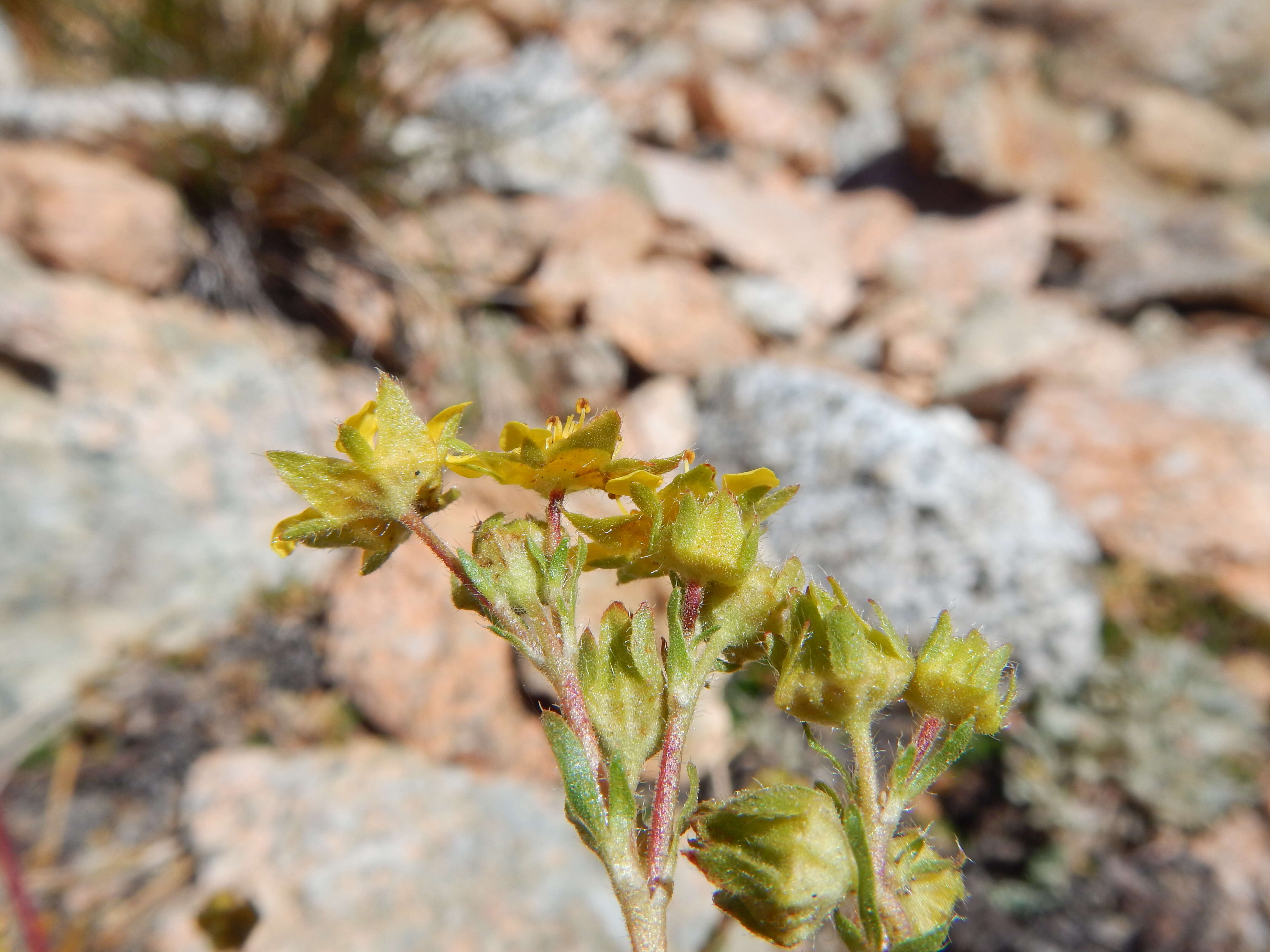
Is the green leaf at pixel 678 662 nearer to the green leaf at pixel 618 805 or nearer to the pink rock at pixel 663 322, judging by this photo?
the green leaf at pixel 618 805

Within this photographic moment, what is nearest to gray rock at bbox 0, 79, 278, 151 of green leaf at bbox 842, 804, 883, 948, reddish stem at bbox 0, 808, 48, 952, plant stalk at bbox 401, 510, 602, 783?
reddish stem at bbox 0, 808, 48, 952

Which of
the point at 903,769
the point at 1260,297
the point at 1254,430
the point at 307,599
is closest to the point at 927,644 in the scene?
the point at 903,769

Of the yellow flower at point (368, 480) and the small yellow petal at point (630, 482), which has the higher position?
the yellow flower at point (368, 480)

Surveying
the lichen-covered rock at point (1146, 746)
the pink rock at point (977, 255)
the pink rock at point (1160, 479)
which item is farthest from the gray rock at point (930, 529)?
the pink rock at point (977, 255)

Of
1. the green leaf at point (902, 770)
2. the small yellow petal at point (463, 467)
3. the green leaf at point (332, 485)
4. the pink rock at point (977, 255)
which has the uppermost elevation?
the green leaf at point (332, 485)

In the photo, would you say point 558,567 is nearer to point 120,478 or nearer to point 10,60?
point 120,478

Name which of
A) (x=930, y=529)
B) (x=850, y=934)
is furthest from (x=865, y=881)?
(x=930, y=529)

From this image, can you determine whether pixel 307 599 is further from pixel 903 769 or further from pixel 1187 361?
pixel 1187 361

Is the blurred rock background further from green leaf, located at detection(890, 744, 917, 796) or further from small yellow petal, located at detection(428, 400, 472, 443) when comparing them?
small yellow petal, located at detection(428, 400, 472, 443)
